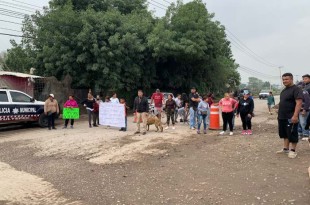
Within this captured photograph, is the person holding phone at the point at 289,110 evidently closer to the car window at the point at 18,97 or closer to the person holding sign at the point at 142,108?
the person holding sign at the point at 142,108

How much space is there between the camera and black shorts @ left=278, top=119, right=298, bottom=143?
738cm

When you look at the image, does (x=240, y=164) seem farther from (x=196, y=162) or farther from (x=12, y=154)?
(x=12, y=154)

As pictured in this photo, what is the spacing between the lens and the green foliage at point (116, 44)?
72.5ft

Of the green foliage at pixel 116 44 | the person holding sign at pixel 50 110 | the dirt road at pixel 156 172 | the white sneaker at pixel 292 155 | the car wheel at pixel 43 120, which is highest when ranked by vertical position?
the green foliage at pixel 116 44

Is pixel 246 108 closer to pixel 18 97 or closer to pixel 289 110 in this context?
pixel 289 110

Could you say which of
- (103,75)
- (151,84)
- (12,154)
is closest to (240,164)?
(12,154)

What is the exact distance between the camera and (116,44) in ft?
72.7

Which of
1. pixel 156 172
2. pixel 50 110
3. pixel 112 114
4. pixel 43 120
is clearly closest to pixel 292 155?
pixel 156 172

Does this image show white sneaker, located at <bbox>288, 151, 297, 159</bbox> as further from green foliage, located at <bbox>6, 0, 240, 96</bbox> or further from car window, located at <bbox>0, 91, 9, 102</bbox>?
green foliage, located at <bbox>6, 0, 240, 96</bbox>

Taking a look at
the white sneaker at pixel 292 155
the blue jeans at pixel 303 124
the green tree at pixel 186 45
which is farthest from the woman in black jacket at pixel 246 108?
the green tree at pixel 186 45

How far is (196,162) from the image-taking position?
25.3 ft

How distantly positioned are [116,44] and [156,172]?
53.0 feet

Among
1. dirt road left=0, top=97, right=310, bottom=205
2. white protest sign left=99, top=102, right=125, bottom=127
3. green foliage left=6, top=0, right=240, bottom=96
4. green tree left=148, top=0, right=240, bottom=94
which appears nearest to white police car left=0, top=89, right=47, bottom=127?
white protest sign left=99, top=102, right=125, bottom=127

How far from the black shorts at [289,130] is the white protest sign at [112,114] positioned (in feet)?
26.9
